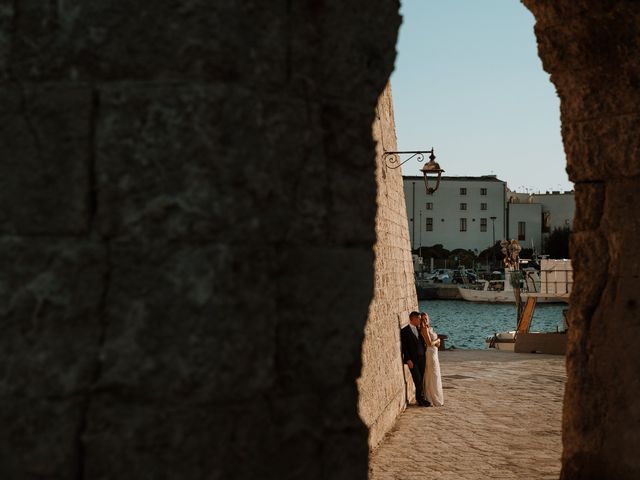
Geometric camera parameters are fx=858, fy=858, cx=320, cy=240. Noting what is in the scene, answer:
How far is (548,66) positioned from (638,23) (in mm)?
713

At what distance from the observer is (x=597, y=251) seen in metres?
5.68

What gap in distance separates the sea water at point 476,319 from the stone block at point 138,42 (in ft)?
127

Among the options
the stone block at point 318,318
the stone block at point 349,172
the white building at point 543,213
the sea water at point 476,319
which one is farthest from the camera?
the white building at point 543,213

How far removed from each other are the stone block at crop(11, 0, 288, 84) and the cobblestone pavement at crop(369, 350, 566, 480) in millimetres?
5849

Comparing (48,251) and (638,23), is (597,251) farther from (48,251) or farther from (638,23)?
(48,251)

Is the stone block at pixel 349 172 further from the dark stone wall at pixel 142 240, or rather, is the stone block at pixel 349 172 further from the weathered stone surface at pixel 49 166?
the weathered stone surface at pixel 49 166

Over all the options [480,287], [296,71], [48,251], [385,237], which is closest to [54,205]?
[48,251]

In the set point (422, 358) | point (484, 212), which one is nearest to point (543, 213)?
point (484, 212)

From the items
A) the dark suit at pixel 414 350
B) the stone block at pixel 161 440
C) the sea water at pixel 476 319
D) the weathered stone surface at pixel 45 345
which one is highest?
the weathered stone surface at pixel 45 345

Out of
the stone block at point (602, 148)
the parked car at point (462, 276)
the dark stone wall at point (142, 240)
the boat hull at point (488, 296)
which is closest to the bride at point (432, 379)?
the stone block at point (602, 148)

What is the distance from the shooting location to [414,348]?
483 inches

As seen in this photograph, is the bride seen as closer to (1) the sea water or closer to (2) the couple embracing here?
(2) the couple embracing

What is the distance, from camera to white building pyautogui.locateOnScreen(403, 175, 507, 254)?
6831 centimetres

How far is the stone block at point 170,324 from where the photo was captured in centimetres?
216
